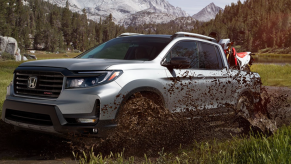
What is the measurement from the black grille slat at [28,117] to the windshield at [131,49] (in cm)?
171

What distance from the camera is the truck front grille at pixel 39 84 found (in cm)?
451

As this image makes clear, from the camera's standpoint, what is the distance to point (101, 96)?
434cm

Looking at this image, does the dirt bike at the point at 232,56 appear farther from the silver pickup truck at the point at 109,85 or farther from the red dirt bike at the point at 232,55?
the silver pickup truck at the point at 109,85

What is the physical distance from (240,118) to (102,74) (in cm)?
360

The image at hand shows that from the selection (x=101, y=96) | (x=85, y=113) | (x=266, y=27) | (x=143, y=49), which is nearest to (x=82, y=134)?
(x=85, y=113)

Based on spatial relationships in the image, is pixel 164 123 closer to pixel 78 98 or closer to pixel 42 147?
pixel 78 98

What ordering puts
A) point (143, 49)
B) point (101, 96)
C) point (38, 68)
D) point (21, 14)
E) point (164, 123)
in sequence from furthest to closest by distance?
point (21, 14), point (143, 49), point (164, 123), point (38, 68), point (101, 96)

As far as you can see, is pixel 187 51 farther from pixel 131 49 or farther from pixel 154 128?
pixel 154 128

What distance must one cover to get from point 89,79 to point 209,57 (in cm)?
287

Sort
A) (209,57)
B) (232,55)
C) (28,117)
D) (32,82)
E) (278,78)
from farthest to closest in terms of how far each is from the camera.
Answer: (278,78) → (232,55) → (209,57) → (32,82) → (28,117)

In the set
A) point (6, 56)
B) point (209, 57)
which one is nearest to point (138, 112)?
point (209, 57)

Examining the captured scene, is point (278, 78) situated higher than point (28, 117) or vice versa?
point (28, 117)

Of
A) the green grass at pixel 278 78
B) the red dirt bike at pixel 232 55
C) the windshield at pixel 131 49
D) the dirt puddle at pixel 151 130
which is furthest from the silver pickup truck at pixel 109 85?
the green grass at pixel 278 78

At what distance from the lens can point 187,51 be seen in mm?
6070
